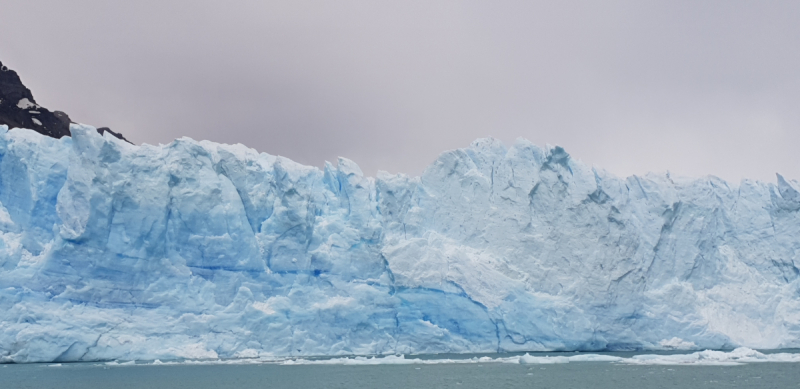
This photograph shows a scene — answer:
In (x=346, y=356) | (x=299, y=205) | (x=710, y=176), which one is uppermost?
(x=710, y=176)

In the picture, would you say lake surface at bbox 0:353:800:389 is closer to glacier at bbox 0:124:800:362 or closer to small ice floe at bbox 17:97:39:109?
glacier at bbox 0:124:800:362

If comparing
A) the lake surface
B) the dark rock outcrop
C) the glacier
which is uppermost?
the dark rock outcrop

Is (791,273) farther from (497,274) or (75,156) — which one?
(75,156)

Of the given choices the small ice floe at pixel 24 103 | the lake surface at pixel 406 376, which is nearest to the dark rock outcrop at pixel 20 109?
the small ice floe at pixel 24 103

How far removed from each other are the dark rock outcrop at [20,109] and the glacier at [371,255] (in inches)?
207

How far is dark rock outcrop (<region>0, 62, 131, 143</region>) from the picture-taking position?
85.4ft

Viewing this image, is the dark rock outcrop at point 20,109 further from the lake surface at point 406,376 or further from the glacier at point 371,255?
the lake surface at point 406,376

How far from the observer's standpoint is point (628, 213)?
2430cm

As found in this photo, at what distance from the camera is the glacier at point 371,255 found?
20.5 m

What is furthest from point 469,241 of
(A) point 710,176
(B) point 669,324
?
(A) point 710,176

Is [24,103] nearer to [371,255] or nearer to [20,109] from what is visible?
[20,109]

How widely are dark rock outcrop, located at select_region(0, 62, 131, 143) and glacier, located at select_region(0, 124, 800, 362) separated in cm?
525

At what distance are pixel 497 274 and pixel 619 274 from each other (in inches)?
160

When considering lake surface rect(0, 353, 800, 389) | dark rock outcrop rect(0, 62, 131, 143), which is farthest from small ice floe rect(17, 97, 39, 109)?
lake surface rect(0, 353, 800, 389)
